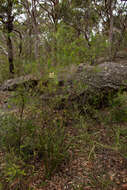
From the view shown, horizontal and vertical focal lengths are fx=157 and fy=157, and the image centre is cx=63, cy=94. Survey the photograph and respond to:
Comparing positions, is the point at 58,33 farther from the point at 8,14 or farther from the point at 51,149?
the point at 8,14

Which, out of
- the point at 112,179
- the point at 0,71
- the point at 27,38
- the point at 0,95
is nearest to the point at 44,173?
the point at 112,179

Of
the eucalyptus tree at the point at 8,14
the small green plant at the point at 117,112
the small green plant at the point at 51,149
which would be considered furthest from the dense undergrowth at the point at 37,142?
the eucalyptus tree at the point at 8,14

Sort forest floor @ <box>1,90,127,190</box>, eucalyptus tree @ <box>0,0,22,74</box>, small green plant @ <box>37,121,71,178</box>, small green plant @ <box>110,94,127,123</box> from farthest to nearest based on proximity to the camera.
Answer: eucalyptus tree @ <box>0,0,22,74</box>, small green plant @ <box>110,94,127,123</box>, small green plant @ <box>37,121,71,178</box>, forest floor @ <box>1,90,127,190</box>

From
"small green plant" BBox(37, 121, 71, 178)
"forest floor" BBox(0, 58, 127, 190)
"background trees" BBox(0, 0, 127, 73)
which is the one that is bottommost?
"forest floor" BBox(0, 58, 127, 190)

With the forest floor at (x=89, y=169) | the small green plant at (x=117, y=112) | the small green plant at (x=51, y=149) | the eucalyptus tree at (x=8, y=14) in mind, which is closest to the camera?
the forest floor at (x=89, y=169)

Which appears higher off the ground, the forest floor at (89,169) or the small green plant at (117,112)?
the small green plant at (117,112)

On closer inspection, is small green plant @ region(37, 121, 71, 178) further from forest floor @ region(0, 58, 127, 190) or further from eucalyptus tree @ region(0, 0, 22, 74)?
eucalyptus tree @ region(0, 0, 22, 74)

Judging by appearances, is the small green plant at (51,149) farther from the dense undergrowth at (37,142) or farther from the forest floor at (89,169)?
the forest floor at (89,169)

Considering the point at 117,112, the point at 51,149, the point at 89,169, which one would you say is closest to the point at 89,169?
the point at 89,169

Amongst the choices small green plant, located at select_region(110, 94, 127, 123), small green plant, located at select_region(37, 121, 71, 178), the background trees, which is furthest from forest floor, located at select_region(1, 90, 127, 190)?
the background trees

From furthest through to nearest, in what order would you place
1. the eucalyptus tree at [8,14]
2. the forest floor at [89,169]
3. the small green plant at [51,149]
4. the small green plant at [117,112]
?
the eucalyptus tree at [8,14] → the small green plant at [117,112] → the small green plant at [51,149] → the forest floor at [89,169]

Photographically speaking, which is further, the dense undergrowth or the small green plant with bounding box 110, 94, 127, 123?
the small green plant with bounding box 110, 94, 127, 123

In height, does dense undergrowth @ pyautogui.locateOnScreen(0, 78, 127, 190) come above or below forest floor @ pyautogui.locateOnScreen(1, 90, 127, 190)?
above

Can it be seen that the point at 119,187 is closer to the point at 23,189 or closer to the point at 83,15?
the point at 23,189
